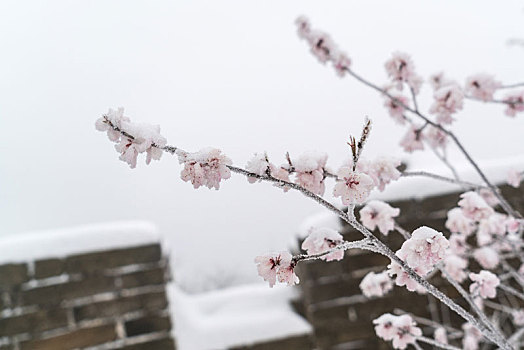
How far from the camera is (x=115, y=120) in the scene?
484 millimetres

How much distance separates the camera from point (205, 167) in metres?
0.50

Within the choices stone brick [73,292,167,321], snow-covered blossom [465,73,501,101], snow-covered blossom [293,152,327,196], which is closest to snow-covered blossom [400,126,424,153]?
snow-covered blossom [465,73,501,101]

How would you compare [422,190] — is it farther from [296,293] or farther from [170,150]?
[170,150]

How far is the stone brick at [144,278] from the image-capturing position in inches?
55.6

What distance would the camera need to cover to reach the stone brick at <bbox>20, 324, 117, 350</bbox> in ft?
4.40

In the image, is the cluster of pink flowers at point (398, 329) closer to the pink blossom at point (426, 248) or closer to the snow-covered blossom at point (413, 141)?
the pink blossom at point (426, 248)

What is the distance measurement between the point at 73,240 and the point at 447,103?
3.88 feet

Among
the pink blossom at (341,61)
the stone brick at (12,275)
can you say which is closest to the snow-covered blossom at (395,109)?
the pink blossom at (341,61)

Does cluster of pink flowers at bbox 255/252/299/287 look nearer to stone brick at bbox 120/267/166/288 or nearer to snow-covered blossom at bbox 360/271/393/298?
snow-covered blossom at bbox 360/271/393/298

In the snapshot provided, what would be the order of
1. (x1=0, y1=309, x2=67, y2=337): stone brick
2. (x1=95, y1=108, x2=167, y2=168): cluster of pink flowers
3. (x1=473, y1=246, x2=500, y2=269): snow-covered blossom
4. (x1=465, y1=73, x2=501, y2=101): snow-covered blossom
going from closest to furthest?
(x1=95, y1=108, x2=167, y2=168): cluster of pink flowers, (x1=465, y1=73, x2=501, y2=101): snow-covered blossom, (x1=473, y1=246, x2=500, y2=269): snow-covered blossom, (x1=0, y1=309, x2=67, y2=337): stone brick

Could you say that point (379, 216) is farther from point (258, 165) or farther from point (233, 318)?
point (233, 318)

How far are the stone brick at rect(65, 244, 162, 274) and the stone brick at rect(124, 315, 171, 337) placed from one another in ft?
0.62

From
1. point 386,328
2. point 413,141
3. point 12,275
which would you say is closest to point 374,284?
point 386,328

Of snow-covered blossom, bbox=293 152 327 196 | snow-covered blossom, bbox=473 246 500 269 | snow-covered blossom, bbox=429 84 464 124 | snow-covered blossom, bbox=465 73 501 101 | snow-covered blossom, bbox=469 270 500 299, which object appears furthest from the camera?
snow-covered blossom, bbox=473 246 500 269
